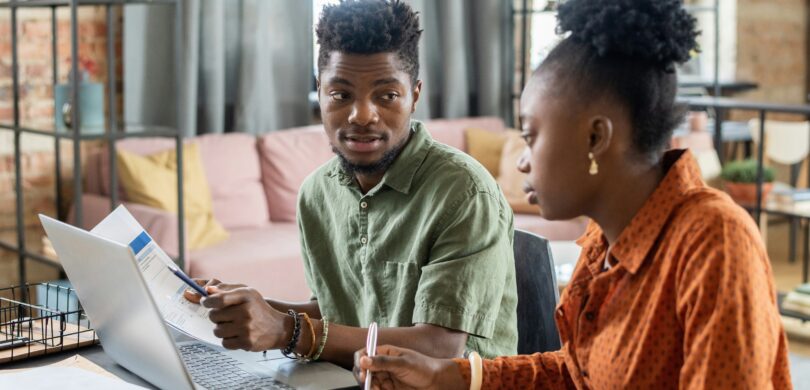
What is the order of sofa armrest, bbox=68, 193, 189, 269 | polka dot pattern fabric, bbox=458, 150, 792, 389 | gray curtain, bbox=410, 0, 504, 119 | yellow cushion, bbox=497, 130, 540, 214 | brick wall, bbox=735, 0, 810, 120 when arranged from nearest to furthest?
polka dot pattern fabric, bbox=458, 150, 792, 389
sofa armrest, bbox=68, 193, 189, 269
yellow cushion, bbox=497, 130, 540, 214
gray curtain, bbox=410, 0, 504, 119
brick wall, bbox=735, 0, 810, 120

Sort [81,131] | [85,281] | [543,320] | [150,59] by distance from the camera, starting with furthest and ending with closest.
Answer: [150,59] < [81,131] < [543,320] < [85,281]

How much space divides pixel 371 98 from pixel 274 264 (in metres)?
2.19

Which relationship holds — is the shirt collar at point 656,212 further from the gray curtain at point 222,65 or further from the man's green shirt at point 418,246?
the gray curtain at point 222,65

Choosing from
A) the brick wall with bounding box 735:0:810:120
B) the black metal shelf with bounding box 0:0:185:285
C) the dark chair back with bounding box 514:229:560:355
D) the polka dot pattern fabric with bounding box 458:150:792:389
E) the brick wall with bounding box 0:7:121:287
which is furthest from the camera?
the brick wall with bounding box 735:0:810:120

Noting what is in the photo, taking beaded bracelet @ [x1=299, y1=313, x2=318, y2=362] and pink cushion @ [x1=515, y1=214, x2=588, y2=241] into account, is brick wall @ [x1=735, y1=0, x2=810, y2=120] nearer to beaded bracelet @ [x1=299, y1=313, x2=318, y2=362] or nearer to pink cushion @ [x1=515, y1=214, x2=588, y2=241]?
pink cushion @ [x1=515, y1=214, x2=588, y2=241]

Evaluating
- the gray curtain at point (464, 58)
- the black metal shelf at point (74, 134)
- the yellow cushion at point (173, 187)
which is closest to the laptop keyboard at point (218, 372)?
the black metal shelf at point (74, 134)

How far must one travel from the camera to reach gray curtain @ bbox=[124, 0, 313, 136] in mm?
4328

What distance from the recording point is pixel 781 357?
3.93 feet

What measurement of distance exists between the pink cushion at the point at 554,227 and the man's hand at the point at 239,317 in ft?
Answer: 10.5

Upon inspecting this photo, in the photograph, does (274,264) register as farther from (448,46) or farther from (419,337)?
(419,337)

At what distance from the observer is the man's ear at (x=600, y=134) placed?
1.23 m

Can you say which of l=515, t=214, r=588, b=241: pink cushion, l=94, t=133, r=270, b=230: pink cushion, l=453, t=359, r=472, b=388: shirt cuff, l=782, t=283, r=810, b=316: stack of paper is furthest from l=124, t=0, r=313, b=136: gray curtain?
l=453, t=359, r=472, b=388: shirt cuff

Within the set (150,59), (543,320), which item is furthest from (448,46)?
(543,320)

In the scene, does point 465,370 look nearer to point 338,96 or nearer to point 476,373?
point 476,373
